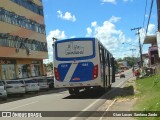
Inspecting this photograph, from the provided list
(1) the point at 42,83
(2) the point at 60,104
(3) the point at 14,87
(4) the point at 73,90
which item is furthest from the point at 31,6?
(2) the point at 60,104

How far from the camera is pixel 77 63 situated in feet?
82.6

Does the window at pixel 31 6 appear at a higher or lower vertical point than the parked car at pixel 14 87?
higher

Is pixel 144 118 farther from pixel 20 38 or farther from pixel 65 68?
pixel 20 38

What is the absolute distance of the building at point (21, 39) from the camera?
55875mm

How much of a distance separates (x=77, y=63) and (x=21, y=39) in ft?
124

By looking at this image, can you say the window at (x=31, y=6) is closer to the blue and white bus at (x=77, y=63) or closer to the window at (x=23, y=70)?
the window at (x=23, y=70)

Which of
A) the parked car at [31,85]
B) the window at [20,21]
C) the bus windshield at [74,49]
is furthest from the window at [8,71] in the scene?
the bus windshield at [74,49]

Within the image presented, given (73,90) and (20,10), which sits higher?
(20,10)

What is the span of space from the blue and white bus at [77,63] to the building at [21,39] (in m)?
29.0

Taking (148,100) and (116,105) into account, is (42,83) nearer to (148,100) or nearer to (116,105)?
(116,105)

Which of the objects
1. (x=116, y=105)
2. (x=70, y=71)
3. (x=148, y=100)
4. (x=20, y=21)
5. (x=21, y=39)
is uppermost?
(x=20, y=21)

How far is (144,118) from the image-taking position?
12.6 meters

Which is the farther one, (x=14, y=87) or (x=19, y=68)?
(x=19, y=68)

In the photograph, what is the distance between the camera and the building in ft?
183
